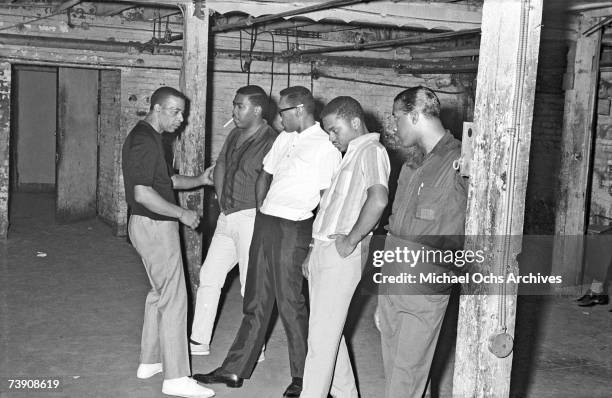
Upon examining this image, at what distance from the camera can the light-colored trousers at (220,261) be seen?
5238 mm

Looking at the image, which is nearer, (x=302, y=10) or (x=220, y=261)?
(x=220, y=261)

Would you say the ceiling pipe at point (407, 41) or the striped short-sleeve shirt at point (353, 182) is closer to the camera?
the striped short-sleeve shirt at point (353, 182)

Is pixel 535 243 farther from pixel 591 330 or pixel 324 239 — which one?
pixel 324 239

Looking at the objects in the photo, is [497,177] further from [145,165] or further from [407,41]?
[407,41]

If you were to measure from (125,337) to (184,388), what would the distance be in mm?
1469

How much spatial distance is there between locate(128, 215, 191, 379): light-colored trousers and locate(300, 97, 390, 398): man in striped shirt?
0.87 metres

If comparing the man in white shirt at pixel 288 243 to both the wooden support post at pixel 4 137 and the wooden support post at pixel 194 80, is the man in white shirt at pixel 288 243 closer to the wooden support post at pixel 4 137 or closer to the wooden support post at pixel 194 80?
the wooden support post at pixel 194 80

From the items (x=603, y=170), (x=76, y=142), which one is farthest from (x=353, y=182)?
(x=76, y=142)

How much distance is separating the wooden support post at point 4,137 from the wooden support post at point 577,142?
7260mm

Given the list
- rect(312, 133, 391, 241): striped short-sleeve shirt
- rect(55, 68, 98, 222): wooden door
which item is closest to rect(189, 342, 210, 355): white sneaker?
rect(312, 133, 391, 241): striped short-sleeve shirt

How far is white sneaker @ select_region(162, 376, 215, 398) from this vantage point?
178 inches

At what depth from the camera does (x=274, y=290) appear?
185 inches

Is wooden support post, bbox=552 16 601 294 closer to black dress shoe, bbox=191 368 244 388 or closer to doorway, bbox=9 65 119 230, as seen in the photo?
black dress shoe, bbox=191 368 244 388

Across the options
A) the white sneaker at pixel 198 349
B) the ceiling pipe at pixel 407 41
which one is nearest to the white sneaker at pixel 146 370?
the white sneaker at pixel 198 349
